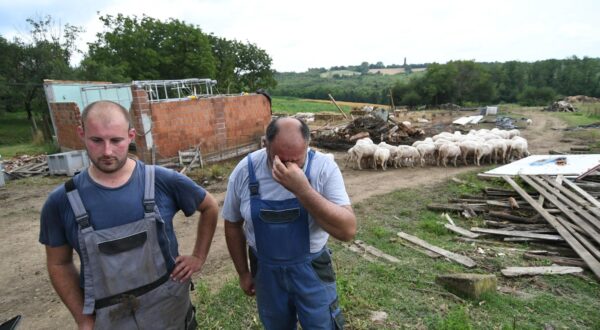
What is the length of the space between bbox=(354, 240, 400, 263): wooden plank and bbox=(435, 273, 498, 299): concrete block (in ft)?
3.73

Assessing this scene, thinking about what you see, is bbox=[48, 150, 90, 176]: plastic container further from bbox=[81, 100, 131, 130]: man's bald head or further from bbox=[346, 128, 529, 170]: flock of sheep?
bbox=[81, 100, 131, 130]: man's bald head

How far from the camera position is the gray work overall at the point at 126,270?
186 cm

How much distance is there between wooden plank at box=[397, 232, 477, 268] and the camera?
536 cm

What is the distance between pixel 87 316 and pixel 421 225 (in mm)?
6500

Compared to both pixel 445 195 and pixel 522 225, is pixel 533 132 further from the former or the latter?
pixel 522 225

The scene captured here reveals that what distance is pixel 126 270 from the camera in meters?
1.94

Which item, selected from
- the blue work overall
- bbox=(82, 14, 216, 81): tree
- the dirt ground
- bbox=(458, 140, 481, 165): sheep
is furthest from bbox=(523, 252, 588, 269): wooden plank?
bbox=(82, 14, 216, 81): tree

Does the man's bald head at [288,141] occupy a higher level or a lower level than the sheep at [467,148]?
higher

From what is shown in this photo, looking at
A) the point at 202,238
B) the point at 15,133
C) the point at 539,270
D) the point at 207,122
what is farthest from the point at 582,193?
the point at 15,133

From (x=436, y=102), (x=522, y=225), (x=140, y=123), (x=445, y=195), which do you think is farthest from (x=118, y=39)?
(x=436, y=102)

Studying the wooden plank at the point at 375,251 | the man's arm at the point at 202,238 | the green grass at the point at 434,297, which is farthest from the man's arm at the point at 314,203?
the wooden plank at the point at 375,251

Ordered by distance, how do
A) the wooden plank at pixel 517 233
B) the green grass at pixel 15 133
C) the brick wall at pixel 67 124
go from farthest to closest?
the green grass at pixel 15 133 → the brick wall at pixel 67 124 → the wooden plank at pixel 517 233

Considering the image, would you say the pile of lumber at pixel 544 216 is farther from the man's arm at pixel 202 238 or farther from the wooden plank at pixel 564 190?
the man's arm at pixel 202 238

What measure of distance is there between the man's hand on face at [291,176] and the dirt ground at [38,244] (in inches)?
144
